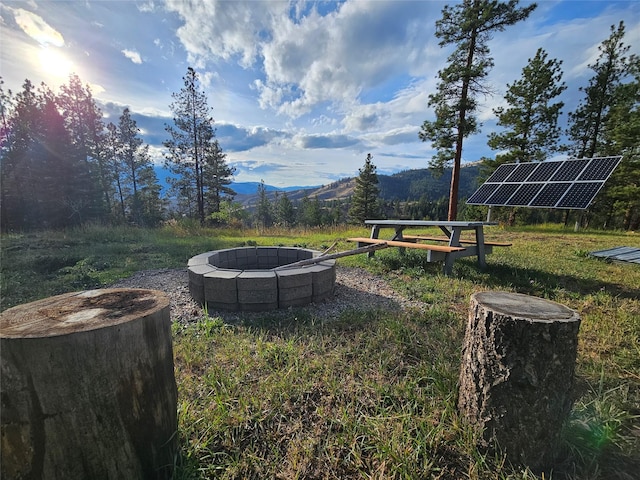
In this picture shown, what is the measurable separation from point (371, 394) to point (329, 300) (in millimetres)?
2061

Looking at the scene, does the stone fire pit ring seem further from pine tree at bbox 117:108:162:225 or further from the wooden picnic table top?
pine tree at bbox 117:108:162:225

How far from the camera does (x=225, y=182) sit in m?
28.8

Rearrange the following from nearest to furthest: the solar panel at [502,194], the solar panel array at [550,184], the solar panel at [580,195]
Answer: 1. the solar panel at [580,195]
2. the solar panel array at [550,184]
3. the solar panel at [502,194]

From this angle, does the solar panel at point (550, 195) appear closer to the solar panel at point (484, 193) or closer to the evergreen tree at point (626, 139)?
the solar panel at point (484, 193)

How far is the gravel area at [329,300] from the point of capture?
3482mm

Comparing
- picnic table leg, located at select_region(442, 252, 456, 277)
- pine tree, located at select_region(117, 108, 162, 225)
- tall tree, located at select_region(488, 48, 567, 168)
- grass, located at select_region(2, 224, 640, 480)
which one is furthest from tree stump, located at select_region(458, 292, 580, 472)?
pine tree, located at select_region(117, 108, 162, 225)

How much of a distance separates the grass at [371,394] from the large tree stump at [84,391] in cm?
37

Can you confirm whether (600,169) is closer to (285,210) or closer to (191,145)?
(191,145)

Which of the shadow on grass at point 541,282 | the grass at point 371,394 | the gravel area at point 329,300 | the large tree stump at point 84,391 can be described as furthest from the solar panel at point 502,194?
the large tree stump at point 84,391

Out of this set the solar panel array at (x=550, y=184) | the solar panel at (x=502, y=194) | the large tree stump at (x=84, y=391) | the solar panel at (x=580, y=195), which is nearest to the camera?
the large tree stump at (x=84, y=391)

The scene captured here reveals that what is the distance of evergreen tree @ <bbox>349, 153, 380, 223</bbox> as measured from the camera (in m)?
38.9

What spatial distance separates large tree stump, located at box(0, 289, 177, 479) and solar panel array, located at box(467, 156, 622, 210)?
7.86m

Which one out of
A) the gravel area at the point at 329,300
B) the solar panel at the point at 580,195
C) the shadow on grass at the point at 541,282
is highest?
the solar panel at the point at 580,195

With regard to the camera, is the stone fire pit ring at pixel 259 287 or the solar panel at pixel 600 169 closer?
the stone fire pit ring at pixel 259 287
